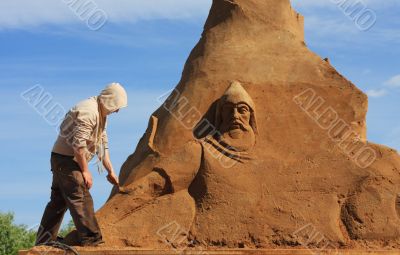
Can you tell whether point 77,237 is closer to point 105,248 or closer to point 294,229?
point 105,248

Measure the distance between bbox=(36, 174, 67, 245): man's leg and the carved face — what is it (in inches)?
89.8

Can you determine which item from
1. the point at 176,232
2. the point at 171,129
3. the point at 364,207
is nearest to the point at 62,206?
the point at 176,232

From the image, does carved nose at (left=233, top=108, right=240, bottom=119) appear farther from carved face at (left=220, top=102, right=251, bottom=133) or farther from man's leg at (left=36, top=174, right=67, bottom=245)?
man's leg at (left=36, top=174, right=67, bottom=245)

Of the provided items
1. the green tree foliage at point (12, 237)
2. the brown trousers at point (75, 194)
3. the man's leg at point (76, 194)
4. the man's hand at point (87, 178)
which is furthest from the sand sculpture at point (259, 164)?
the green tree foliage at point (12, 237)

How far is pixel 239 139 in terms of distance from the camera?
959 cm

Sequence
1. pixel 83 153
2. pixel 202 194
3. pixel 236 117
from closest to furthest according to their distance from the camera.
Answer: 1. pixel 83 153
2. pixel 202 194
3. pixel 236 117

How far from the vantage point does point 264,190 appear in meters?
9.19

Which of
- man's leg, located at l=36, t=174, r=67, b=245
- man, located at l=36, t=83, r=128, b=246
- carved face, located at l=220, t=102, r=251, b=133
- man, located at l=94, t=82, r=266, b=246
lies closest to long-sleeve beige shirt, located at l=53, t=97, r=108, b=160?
man, located at l=36, t=83, r=128, b=246

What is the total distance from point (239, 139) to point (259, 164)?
0.43 meters

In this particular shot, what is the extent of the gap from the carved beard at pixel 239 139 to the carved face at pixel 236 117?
0.08 feet

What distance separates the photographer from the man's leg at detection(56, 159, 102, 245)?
816 cm

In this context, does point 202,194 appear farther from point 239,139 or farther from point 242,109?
point 242,109

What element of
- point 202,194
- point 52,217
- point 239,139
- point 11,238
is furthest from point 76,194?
point 11,238

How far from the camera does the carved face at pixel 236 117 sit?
9.59 metres
